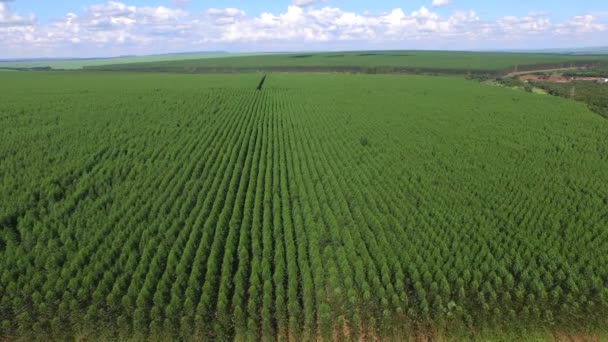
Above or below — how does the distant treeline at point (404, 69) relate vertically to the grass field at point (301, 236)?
above

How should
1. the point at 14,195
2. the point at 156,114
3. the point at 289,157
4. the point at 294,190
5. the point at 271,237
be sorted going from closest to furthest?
the point at 271,237 → the point at 14,195 → the point at 294,190 → the point at 289,157 → the point at 156,114

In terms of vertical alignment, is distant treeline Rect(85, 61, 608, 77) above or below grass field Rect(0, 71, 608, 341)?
above

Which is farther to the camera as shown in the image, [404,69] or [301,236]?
[404,69]

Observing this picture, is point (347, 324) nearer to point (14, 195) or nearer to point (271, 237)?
point (271, 237)

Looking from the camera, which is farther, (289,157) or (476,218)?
(289,157)

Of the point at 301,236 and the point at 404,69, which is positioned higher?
the point at 404,69

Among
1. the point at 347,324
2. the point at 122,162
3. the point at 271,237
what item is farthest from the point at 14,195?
the point at 347,324

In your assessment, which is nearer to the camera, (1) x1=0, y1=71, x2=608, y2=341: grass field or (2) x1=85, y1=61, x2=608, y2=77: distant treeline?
(1) x1=0, y1=71, x2=608, y2=341: grass field

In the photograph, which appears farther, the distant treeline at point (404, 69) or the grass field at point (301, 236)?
the distant treeline at point (404, 69)
